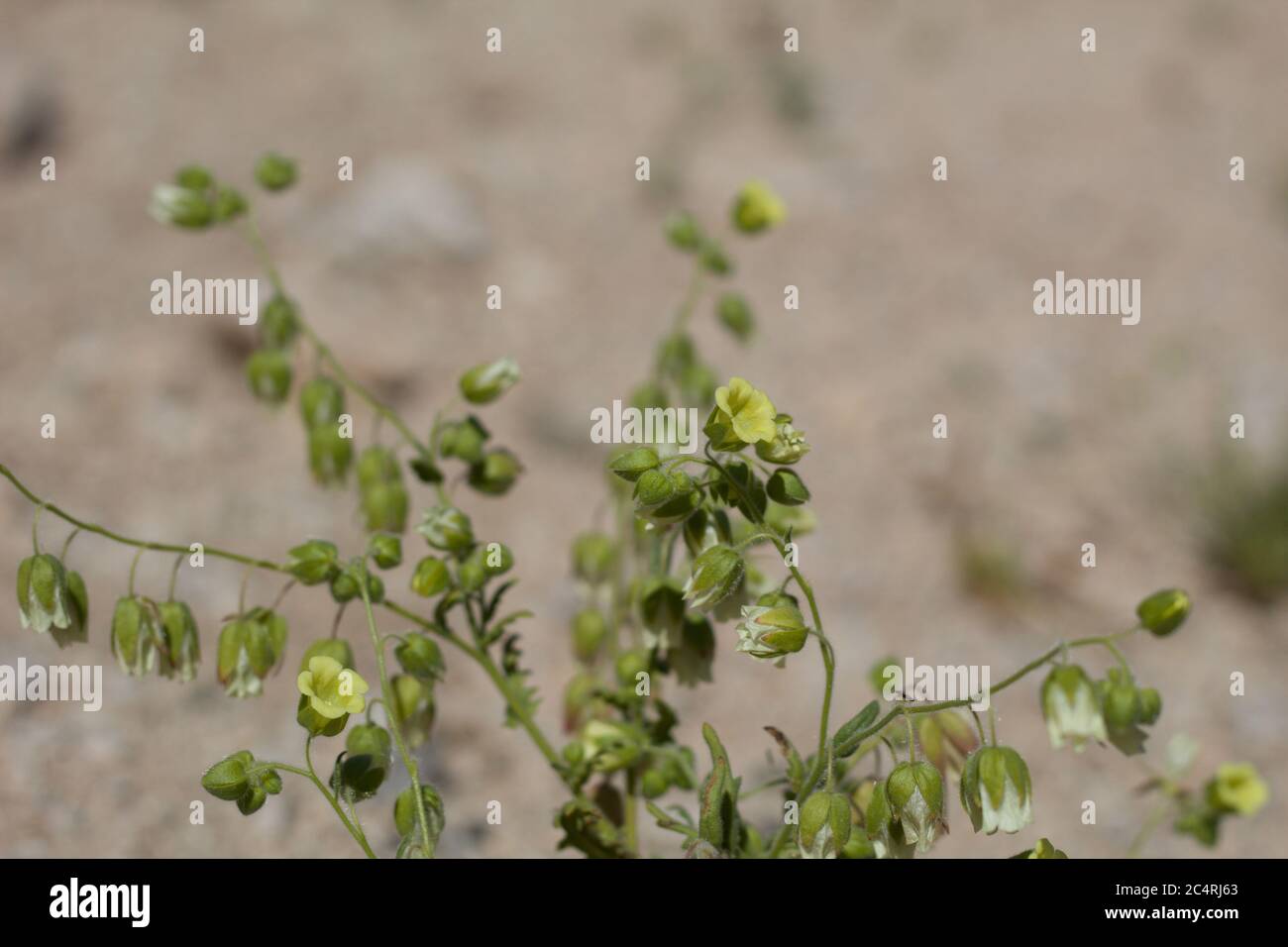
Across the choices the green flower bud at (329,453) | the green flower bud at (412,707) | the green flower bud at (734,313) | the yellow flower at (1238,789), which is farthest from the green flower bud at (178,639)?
the yellow flower at (1238,789)

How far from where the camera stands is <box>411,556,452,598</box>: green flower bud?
1.60 meters

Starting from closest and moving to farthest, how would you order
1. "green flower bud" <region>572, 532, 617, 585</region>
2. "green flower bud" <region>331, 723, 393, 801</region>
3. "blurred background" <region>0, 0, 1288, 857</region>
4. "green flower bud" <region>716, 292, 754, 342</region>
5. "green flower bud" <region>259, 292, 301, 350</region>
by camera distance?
"green flower bud" <region>331, 723, 393, 801</region> → "green flower bud" <region>259, 292, 301, 350</region> → "green flower bud" <region>572, 532, 617, 585</region> → "green flower bud" <region>716, 292, 754, 342</region> → "blurred background" <region>0, 0, 1288, 857</region>

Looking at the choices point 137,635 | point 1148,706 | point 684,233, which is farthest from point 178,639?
point 1148,706

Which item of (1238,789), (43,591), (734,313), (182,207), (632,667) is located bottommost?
(1238,789)

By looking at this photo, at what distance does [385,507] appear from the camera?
70.6 inches

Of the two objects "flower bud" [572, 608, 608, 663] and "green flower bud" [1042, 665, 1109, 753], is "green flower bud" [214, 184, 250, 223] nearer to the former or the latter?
"flower bud" [572, 608, 608, 663]

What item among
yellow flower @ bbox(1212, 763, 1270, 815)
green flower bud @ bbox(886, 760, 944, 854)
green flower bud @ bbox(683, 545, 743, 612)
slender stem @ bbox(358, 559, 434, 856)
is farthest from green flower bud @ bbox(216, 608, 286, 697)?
yellow flower @ bbox(1212, 763, 1270, 815)

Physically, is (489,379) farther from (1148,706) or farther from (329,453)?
(1148,706)

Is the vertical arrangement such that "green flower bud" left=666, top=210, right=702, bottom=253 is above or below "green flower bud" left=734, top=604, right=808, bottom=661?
above

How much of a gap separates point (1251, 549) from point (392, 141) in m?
3.30

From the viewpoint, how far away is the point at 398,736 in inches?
54.3

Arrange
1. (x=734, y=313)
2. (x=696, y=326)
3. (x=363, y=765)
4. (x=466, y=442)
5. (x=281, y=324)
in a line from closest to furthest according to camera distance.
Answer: (x=363, y=765)
(x=466, y=442)
(x=281, y=324)
(x=734, y=313)
(x=696, y=326)

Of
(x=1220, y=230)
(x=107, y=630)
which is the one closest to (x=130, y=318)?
(x=107, y=630)

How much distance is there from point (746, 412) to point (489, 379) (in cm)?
55
